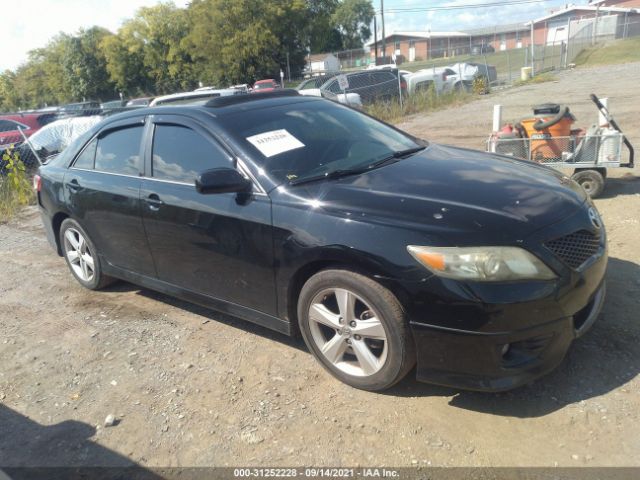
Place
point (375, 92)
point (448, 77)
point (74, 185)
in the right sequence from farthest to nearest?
point (448, 77)
point (375, 92)
point (74, 185)

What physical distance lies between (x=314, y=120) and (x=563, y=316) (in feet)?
7.07

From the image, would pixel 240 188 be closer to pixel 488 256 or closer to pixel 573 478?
pixel 488 256

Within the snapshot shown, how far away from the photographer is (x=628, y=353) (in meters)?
3.08

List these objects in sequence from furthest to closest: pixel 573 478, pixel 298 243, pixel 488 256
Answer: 1. pixel 298 243
2. pixel 488 256
3. pixel 573 478

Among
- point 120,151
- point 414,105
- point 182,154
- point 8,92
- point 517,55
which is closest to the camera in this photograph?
point 182,154

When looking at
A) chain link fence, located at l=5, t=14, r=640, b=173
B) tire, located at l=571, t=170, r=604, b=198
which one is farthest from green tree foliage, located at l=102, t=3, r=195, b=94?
tire, located at l=571, t=170, r=604, b=198

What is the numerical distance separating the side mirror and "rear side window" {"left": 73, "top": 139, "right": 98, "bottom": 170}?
192cm

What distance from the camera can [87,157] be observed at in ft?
15.2

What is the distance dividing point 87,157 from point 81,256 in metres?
0.95

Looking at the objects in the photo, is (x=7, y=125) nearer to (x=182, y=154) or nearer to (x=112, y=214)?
(x=112, y=214)

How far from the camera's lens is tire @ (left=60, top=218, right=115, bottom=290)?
4.72 metres

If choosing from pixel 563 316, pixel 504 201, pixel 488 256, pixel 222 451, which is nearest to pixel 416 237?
pixel 488 256

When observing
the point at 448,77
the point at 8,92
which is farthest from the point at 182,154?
the point at 8,92

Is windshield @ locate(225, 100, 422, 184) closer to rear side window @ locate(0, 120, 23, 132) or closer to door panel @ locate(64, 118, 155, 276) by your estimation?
door panel @ locate(64, 118, 155, 276)
